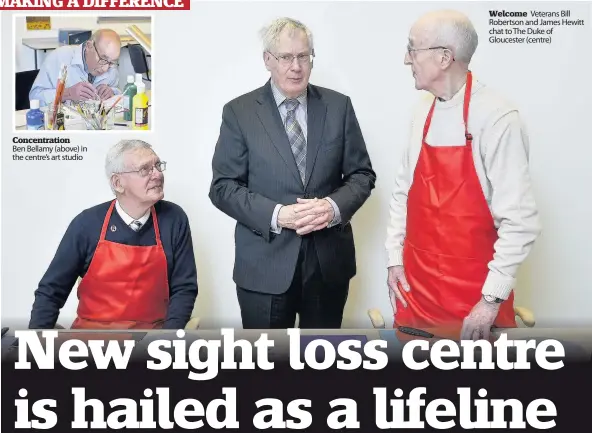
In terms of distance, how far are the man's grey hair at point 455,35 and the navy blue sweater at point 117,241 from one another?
949mm

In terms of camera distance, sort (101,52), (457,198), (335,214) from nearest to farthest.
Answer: (457,198) → (335,214) → (101,52)

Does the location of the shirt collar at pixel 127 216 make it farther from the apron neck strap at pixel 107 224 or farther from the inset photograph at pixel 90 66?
the inset photograph at pixel 90 66

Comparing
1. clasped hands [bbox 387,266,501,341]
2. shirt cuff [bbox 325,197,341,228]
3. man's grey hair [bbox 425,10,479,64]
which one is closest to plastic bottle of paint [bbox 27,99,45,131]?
shirt cuff [bbox 325,197,341,228]

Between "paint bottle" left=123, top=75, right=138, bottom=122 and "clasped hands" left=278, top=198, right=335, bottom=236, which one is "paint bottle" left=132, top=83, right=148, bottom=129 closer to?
"paint bottle" left=123, top=75, right=138, bottom=122

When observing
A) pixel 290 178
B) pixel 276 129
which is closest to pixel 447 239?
pixel 290 178

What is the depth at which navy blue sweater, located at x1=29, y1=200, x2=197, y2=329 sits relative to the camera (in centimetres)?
263

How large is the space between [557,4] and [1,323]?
6.94ft

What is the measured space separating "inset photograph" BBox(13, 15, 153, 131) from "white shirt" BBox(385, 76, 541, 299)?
1.02 m

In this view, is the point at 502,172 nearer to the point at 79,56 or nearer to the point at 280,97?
the point at 280,97

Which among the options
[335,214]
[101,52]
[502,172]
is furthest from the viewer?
[101,52]

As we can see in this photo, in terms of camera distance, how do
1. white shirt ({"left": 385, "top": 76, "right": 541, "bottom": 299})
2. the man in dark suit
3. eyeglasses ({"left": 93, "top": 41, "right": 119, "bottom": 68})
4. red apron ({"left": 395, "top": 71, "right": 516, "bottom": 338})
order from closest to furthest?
1. white shirt ({"left": 385, "top": 76, "right": 541, "bottom": 299})
2. red apron ({"left": 395, "top": 71, "right": 516, "bottom": 338})
3. the man in dark suit
4. eyeglasses ({"left": 93, "top": 41, "right": 119, "bottom": 68})

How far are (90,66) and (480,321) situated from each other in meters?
1.46

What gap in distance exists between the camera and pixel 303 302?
2.67 m

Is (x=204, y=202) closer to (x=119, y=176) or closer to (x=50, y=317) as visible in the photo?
(x=119, y=176)
